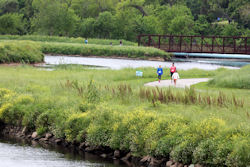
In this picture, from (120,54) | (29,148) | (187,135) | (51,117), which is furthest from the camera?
(120,54)

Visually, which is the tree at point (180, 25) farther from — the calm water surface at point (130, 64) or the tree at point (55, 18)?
the calm water surface at point (130, 64)

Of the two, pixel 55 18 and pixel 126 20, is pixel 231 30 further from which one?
pixel 55 18

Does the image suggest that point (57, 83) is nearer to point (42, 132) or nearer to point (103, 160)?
point (42, 132)

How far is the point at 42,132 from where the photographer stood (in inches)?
969

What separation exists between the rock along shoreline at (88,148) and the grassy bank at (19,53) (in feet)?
94.5

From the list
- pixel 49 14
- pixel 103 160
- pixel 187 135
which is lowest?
pixel 103 160

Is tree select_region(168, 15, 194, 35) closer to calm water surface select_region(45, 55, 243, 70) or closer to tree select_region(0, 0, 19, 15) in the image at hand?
calm water surface select_region(45, 55, 243, 70)

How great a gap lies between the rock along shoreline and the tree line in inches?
3401

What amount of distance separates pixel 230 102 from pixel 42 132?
32.0ft

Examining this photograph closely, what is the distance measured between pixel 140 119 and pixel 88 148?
3344 millimetres

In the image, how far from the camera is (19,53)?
57.9 m

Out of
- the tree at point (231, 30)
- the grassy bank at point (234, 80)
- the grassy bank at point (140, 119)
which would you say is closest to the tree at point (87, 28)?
the tree at point (231, 30)

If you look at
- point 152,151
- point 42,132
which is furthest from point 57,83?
point 152,151

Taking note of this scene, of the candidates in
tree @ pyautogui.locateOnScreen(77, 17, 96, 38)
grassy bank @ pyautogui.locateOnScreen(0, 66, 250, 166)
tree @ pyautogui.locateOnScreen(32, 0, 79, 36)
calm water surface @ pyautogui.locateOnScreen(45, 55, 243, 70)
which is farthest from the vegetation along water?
tree @ pyautogui.locateOnScreen(32, 0, 79, 36)
